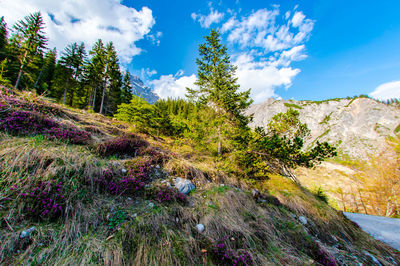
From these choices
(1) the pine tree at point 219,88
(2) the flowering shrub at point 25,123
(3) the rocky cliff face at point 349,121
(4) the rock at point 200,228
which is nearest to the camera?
(4) the rock at point 200,228

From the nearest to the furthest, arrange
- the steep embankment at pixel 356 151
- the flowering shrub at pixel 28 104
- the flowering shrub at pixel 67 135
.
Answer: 1. the flowering shrub at pixel 67 135
2. the flowering shrub at pixel 28 104
3. the steep embankment at pixel 356 151

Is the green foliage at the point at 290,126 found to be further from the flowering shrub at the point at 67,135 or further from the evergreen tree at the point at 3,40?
the evergreen tree at the point at 3,40

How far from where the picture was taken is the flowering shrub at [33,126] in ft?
10.9

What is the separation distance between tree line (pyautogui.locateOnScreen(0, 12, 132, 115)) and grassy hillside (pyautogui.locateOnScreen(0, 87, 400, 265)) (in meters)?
22.8


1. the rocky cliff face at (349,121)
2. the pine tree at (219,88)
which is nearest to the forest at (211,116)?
the pine tree at (219,88)

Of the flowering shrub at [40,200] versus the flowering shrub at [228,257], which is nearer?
the flowering shrub at [40,200]

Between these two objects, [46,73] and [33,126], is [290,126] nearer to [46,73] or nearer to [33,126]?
[33,126]

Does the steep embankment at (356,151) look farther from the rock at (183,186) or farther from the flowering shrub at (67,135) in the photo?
the flowering shrub at (67,135)

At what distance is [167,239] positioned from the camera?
215 centimetres

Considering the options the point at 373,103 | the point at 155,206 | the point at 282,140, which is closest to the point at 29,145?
the point at 155,206

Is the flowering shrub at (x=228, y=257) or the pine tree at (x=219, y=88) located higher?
the pine tree at (x=219, y=88)

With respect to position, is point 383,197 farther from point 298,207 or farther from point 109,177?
point 109,177

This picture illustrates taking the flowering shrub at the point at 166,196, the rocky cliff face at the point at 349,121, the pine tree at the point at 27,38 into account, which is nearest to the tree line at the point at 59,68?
the pine tree at the point at 27,38

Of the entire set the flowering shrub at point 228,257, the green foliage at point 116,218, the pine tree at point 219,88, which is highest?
the pine tree at point 219,88
